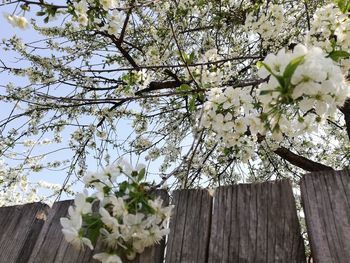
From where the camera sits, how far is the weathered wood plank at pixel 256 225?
87cm

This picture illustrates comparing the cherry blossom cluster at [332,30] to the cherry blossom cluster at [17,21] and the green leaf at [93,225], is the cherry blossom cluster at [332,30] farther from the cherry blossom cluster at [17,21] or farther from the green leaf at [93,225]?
the cherry blossom cluster at [17,21]

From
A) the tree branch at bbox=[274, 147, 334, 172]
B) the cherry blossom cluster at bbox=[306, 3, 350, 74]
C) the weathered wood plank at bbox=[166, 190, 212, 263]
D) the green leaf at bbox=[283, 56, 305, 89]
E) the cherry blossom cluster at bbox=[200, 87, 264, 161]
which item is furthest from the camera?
the tree branch at bbox=[274, 147, 334, 172]

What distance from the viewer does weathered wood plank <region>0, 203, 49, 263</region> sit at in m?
1.16

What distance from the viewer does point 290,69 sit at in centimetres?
79

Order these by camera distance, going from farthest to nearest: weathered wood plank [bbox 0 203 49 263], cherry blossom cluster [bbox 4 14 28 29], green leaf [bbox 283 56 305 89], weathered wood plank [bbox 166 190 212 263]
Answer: cherry blossom cluster [bbox 4 14 28 29]
weathered wood plank [bbox 0 203 49 263]
weathered wood plank [bbox 166 190 212 263]
green leaf [bbox 283 56 305 89]

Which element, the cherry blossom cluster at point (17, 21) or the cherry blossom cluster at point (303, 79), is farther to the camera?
the cherry blossom cluster at point (17, 21)

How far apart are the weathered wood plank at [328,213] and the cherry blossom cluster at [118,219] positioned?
1.15 feet

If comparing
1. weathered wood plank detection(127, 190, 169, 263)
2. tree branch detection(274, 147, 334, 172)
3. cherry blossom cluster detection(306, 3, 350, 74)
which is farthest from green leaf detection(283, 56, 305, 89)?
tree branch detection(274, 147, 334, 172)

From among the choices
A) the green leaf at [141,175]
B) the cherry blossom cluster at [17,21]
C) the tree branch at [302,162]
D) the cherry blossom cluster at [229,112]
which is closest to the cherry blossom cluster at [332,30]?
the cherry blossom cluster at [229,112]

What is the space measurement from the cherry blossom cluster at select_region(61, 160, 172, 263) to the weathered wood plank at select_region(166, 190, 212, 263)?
0.20ft

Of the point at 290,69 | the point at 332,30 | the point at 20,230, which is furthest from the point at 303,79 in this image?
the point at 332,30

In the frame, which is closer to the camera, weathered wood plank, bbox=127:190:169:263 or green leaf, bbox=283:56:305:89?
green leaf, bbox=283:56:305:89

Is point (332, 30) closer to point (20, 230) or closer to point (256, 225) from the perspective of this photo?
point (256, 225)

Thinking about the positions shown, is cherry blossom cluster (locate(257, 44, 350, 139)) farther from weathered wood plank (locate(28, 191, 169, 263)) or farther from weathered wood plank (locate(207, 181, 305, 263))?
weathered wood plank (locate(28, 191, 169, 263))
